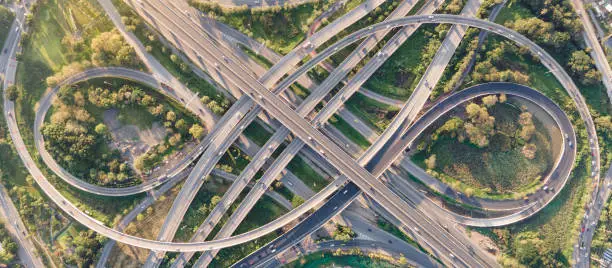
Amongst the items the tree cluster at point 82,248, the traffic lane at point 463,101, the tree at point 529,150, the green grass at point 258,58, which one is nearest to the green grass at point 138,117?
the green grass at point 258,58

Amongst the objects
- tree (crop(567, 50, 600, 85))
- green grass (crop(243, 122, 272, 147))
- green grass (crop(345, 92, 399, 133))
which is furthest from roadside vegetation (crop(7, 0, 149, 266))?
tree (crop(567, 50, 600, 85))

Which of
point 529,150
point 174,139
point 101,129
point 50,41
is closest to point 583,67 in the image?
point 529,150

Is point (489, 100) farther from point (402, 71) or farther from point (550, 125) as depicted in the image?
point (402, 71)

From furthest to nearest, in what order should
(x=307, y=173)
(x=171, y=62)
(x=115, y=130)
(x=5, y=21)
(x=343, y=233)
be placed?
1. (x=307, y=173)
2. (x=343, y=233)
3. (x=171, y=62)
4. (x=115, y=130)
5. (x=5, y=21)

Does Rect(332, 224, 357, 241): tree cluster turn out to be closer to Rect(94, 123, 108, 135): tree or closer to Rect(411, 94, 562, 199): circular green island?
Rect(411, 94, 562, 199): circular green island

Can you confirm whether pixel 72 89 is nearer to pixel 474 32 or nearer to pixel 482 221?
pixel 474 32

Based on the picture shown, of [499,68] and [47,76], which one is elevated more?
[499,68]

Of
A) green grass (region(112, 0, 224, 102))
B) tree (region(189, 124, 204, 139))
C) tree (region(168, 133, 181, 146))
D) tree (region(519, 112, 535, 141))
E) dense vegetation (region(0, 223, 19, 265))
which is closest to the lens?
tree (region(189, 124, 204, 139))

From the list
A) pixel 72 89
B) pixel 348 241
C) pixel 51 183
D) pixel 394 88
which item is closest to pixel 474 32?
pixel 394 88

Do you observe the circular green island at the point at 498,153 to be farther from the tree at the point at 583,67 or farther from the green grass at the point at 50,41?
the green grass at the point at 50,41
